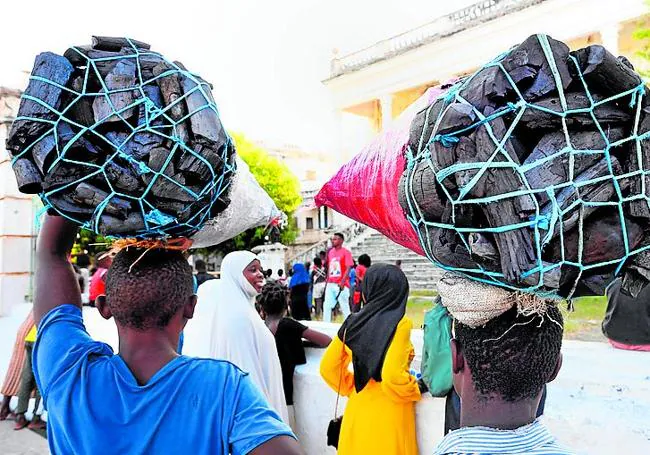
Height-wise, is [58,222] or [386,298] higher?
[58,222]

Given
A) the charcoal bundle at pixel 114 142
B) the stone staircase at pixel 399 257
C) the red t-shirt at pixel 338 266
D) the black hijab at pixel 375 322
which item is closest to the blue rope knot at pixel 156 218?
the charcoal bundle at pixel 114 142

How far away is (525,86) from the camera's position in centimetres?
121

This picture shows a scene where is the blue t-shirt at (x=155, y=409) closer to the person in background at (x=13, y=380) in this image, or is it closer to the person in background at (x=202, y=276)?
the person in background at (x=13, y=380)

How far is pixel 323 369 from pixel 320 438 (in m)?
0.84

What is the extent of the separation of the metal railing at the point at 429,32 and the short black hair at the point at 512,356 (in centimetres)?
2114

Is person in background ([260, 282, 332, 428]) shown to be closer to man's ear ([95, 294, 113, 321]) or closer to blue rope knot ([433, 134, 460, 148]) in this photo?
man's ear ([95, 294, 113, 321])

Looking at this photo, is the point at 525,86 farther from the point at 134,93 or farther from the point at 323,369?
the point at 323,369

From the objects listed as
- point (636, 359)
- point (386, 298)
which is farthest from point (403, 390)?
point (636, 359)

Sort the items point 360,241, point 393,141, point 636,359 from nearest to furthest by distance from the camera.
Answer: point 393,141
point 636,359
point 360,241

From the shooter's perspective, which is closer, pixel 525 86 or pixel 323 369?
pixel 525 86

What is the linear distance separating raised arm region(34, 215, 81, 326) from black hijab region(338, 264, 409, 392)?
1.63 meters

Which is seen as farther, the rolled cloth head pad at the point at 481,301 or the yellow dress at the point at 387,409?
the yellow dress at the point at 387,409

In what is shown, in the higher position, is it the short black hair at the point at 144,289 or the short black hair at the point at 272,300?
the short black hair at the point at 144,289

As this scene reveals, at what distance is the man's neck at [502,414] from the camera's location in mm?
1341
